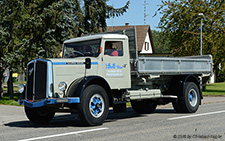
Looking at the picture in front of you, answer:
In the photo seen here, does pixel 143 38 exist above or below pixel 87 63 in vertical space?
above

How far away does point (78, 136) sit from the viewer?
28.0 feet

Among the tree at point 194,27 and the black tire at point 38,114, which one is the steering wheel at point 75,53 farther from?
the tree at point 194,27

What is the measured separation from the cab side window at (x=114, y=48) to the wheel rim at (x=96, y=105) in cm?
149

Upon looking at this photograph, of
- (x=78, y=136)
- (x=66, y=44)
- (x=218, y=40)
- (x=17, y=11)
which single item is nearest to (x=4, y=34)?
(x=17, y=11)

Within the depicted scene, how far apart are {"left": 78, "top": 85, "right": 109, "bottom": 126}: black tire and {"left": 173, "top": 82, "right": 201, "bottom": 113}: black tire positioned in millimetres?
3947

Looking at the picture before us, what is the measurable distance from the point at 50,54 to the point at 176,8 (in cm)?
2032

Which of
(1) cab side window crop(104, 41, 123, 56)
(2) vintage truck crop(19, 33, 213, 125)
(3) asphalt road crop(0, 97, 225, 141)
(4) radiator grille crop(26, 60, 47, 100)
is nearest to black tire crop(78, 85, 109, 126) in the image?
(2) vintage truck crop(19, 33, 213, 125)

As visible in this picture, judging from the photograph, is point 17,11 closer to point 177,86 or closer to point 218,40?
point 177,86

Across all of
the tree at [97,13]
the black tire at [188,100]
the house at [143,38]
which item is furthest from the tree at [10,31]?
the house at [143,38]

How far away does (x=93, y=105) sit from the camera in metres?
10.3

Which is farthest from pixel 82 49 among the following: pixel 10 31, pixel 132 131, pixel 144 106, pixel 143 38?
pixel 143 38

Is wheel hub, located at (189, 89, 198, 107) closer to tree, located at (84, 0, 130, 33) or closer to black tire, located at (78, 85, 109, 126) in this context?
black tire, located at (78, 85, 109, 126)

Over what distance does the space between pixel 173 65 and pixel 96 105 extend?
4100 mm

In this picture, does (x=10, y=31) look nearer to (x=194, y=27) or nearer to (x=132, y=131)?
(x=132, y=131)
